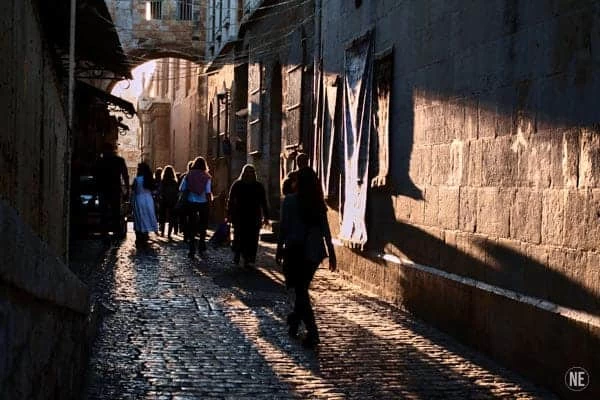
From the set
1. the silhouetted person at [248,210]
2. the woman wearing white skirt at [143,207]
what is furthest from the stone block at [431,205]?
the woman wearing white skirt at [143,207]

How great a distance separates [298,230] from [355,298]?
2.80 m

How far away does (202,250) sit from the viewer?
14906mm

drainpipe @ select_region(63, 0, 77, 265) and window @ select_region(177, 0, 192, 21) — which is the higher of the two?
window @ select_region(177, 0, 192, 21)

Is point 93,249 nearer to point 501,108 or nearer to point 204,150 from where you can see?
point 501,108

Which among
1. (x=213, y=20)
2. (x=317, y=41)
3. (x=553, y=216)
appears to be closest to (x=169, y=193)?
(x=317, y=41)

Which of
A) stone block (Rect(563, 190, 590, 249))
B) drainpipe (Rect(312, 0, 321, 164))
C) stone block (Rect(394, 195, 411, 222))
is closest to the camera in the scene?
stone block (Rect(563, 190, 590, 249))

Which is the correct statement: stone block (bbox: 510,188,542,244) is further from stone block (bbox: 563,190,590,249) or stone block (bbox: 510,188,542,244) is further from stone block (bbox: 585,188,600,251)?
stone block (bbox: 585,188,600,251)

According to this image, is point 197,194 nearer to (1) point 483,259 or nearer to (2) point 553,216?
(1) point 483,259

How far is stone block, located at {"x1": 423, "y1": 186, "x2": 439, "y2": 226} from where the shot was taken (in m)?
8.36

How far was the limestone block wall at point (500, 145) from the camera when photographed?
5586 millimetres

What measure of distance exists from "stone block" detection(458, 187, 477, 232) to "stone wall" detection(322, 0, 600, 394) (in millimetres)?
17

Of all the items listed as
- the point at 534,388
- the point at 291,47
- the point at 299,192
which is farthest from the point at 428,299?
the point at 291,47

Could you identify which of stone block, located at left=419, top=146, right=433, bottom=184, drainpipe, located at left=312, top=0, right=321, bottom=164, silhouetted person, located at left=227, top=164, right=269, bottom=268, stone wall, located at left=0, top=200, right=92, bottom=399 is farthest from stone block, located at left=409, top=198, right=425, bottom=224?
drainpipe, located at left=312, top=0, right=321, bottom=164

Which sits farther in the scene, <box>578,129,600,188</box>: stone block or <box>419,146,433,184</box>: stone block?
<box>419,146,433,184</box>: stone block
